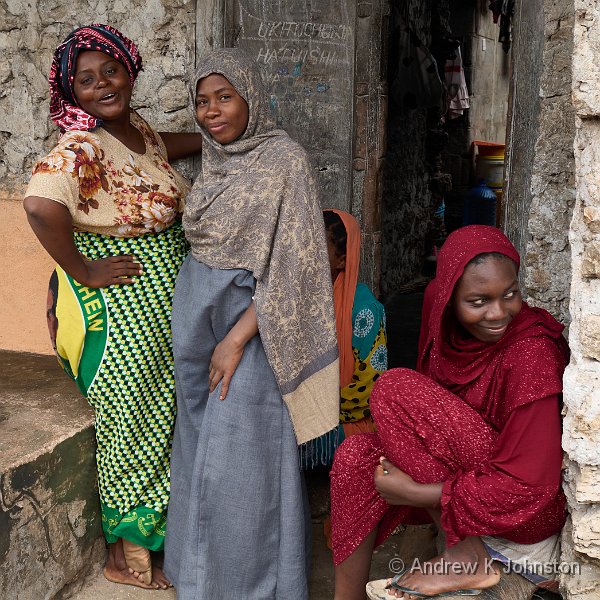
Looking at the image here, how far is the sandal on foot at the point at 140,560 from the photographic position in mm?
2896

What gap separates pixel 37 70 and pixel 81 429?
1.54 m

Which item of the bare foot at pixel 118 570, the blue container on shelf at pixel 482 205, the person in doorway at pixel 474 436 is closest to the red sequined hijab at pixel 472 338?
the person in doorway at pixel 474 436

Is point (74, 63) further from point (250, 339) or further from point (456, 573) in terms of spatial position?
point (456, 573)

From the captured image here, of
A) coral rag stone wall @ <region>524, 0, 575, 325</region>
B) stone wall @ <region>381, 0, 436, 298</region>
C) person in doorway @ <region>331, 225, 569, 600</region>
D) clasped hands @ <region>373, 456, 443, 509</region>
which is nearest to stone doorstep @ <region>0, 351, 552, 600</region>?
person in doorway @ <region>331, 225, 569, 600</region>

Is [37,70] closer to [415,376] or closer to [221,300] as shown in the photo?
[221,300]

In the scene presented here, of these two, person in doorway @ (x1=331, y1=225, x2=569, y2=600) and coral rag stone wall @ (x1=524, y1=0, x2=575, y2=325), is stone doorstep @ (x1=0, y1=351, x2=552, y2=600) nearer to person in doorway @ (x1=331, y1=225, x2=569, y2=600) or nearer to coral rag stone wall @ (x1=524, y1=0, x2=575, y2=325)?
person in doorway @ (x1=331, y1=225, x2=569, y2=600)

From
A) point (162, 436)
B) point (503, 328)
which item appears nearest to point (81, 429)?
point (162, 436)

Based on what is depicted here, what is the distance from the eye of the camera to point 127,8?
10.7ft

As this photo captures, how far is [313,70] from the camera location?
11.9 ft

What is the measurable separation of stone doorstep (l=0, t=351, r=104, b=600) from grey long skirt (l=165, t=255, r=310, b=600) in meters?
0.45

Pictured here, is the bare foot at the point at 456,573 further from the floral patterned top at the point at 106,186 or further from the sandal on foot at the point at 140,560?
the floral patterned top at the point at 106,186

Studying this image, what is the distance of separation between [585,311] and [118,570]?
192 centimetres

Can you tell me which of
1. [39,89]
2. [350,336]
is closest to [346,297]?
[350,336]

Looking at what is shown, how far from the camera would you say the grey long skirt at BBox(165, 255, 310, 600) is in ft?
8.34
